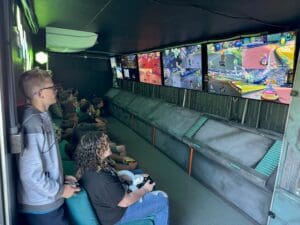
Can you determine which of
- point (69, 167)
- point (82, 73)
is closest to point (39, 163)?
point (69, 167)

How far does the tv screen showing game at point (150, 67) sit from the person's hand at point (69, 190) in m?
3.63

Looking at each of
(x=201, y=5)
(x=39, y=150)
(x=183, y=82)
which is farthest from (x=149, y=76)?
(x=39, y=150)

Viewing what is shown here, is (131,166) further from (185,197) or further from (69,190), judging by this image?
(69,190)

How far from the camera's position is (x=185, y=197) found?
10.1 feet

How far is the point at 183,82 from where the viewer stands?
4.23 meters

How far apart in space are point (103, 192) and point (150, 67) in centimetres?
391

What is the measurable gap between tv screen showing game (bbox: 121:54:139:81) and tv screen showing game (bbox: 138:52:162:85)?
0.28 metres

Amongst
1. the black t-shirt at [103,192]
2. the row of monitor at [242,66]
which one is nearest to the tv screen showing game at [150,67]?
the row of monitor at [242,66]

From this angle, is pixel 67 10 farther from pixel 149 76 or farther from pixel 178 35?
pixel 149 76

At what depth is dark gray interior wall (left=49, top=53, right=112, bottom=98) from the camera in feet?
27.0

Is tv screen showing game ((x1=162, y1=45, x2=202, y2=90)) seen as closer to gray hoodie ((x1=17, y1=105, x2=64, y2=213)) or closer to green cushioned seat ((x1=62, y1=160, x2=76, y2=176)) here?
green cushioned seat ((x1=62, y1=160, x2=76, y2=176))

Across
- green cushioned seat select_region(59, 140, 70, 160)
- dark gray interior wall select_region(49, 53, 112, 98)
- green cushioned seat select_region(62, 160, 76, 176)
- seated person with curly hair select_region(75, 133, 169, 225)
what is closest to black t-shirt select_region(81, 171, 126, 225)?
seated person with curly hair select_region(75, 133, 169, 225)

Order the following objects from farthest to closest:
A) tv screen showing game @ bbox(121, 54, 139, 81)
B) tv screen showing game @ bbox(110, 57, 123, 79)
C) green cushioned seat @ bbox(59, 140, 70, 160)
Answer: tv screen showing game @ bbox(110, 57, 123, 79) < tv screen showing game @ bbox(121, 54, 139, 81) < green cushioned seat @ bbox(59, 140, 70, 160)

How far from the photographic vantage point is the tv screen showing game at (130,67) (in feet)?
20.0
